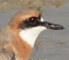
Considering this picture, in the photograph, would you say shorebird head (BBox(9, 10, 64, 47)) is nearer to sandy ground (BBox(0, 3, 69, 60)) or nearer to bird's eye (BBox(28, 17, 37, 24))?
bird's eye (BBox(28, 17, 37, 24))

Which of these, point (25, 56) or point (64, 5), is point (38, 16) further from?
point (64, 5)

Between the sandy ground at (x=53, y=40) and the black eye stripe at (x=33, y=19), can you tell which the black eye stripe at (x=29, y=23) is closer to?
the black eye stripe at (x=33, y=19)

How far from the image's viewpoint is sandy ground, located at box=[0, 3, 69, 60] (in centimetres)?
933

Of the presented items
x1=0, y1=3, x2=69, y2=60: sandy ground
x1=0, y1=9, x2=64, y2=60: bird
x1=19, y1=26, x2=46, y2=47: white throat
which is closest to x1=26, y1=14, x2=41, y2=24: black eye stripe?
x1=0, y1=9, x2=64, y2=60: bird

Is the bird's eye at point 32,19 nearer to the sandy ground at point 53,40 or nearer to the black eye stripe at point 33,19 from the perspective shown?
the black eye stripe at point 33,19

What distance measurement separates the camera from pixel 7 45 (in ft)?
23.4

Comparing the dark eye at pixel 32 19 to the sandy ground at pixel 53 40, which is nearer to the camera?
the dark eye at pixel 32 19

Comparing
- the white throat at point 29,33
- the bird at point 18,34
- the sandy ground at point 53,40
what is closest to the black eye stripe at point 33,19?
the bird at point 18,34

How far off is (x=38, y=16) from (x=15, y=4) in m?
5.77

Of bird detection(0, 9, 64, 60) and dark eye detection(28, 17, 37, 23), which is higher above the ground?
dark eye detection(28, 17, 37, 23)

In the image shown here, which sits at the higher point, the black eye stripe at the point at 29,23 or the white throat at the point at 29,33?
the black eye stripe at the point at 29,23

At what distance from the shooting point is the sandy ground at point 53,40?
9328 millimetres

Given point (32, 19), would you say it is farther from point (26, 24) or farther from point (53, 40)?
point (53, 40)

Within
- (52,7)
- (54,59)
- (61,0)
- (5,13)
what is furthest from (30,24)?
(61,0)
